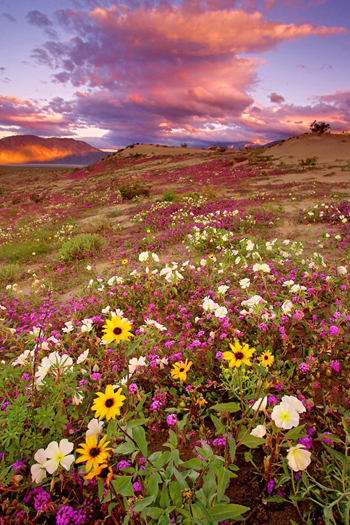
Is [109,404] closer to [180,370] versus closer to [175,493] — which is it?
[175,493]

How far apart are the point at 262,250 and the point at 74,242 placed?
6.10 m

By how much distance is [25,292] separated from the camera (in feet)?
22.9

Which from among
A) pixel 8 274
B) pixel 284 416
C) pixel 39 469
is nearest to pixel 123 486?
pixel 39 469

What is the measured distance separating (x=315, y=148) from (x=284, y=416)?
4334 centimetres

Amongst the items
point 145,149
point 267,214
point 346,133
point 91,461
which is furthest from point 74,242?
point 145,149

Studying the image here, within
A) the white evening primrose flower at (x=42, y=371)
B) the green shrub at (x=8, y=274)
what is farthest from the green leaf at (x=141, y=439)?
the green shrub at (x=8, y=274)

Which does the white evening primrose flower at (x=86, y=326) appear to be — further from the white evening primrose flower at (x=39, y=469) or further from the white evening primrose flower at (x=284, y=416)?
the white evening primrose flower at (x=284, y=416)

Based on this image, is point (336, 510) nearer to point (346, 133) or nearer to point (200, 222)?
point (200, 222)

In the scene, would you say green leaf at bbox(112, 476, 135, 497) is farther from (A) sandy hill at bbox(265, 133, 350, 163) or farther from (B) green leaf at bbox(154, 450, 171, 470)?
(A) sandy hill at bbox(265, 133, 350, 163)

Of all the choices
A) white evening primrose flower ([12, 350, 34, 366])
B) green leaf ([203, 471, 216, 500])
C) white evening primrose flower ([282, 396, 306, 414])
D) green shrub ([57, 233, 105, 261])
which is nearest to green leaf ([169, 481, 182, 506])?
green leaf ([203, 471, 216, 500])

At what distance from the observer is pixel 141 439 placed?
4.56ft

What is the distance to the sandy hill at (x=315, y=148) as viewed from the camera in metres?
30.5

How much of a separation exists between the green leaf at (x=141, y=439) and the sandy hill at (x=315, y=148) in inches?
1268

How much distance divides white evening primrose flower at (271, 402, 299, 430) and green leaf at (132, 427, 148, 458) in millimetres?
776
